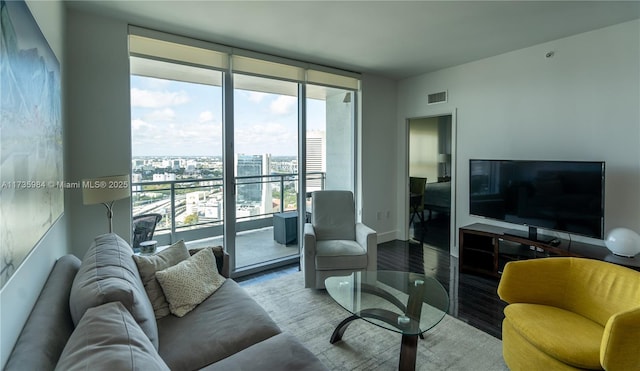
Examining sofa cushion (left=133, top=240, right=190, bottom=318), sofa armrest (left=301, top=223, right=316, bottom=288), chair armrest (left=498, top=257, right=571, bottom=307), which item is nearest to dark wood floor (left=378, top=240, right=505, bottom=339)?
chair armrest (left=498, top=257, right=571, bottom=307)

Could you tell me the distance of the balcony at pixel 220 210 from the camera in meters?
3.51

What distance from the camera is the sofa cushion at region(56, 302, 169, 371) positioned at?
91cm

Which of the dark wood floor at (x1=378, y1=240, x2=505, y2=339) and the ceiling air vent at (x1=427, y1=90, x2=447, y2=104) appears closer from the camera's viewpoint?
the dark wood floor at (x1=378, y1=240, x2=505, y2=339)

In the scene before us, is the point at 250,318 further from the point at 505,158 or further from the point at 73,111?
the point at 505,158

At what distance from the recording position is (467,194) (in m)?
4.16

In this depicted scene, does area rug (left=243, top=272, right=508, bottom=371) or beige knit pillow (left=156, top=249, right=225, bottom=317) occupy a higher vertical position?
beige knit pillow (left=156, top=249, right=225, bottom=317)

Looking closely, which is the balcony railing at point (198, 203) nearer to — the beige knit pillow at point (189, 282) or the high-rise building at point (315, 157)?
the high-rise building at point (315, 157)

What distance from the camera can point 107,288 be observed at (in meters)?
1.32

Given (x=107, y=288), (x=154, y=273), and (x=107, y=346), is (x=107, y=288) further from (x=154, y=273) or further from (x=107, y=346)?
(x=154, y=273)

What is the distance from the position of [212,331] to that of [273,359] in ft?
1.51

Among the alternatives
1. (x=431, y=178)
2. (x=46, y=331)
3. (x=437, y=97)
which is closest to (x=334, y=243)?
(x=431, y=178)

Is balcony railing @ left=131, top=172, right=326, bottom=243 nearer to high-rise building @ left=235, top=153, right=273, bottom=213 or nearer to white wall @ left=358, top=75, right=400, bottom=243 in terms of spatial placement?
high-rise building @ left=235, top=153, right=273, bottom=213

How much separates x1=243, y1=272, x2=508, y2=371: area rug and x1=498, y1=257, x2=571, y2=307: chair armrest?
470 millimetres

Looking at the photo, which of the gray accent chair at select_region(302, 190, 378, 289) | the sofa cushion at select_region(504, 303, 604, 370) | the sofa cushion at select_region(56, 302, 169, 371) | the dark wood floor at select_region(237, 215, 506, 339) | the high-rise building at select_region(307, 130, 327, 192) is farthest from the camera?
the high-rise building at select_region(307, 130, 327, 192)
